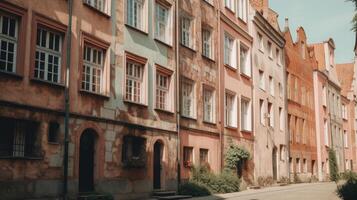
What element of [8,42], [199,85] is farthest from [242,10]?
[8,42]

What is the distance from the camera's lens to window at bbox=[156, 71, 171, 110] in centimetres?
2025

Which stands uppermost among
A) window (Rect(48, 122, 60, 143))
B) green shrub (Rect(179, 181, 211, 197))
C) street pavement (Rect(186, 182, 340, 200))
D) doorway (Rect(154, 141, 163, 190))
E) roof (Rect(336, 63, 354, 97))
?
roof (Rect(336, 63, 354, 97))

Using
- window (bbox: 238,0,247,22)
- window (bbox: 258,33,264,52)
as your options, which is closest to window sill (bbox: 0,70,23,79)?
window (bbox: 238,0,247,22)

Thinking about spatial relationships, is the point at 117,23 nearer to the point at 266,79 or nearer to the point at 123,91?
the point at 123,91

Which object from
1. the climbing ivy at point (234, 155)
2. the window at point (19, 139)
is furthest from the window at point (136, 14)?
the climbing ivy at point (234, 155)

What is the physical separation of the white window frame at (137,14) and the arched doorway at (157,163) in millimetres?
4899

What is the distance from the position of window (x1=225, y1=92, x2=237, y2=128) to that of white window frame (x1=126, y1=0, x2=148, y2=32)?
29.6ft

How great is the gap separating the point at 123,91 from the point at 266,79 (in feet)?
57.8

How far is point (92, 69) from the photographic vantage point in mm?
16422

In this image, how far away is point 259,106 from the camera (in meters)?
31.3

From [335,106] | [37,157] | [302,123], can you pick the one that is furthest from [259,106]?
[335,106]

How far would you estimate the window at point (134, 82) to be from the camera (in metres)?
18.3

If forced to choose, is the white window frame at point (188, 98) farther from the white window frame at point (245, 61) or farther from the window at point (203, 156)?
the white window frame at point (245, 61)

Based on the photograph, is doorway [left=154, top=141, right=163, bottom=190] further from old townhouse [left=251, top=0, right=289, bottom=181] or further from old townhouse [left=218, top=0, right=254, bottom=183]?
old townhouse [left=251, top=0, right=289, bottom=181]
